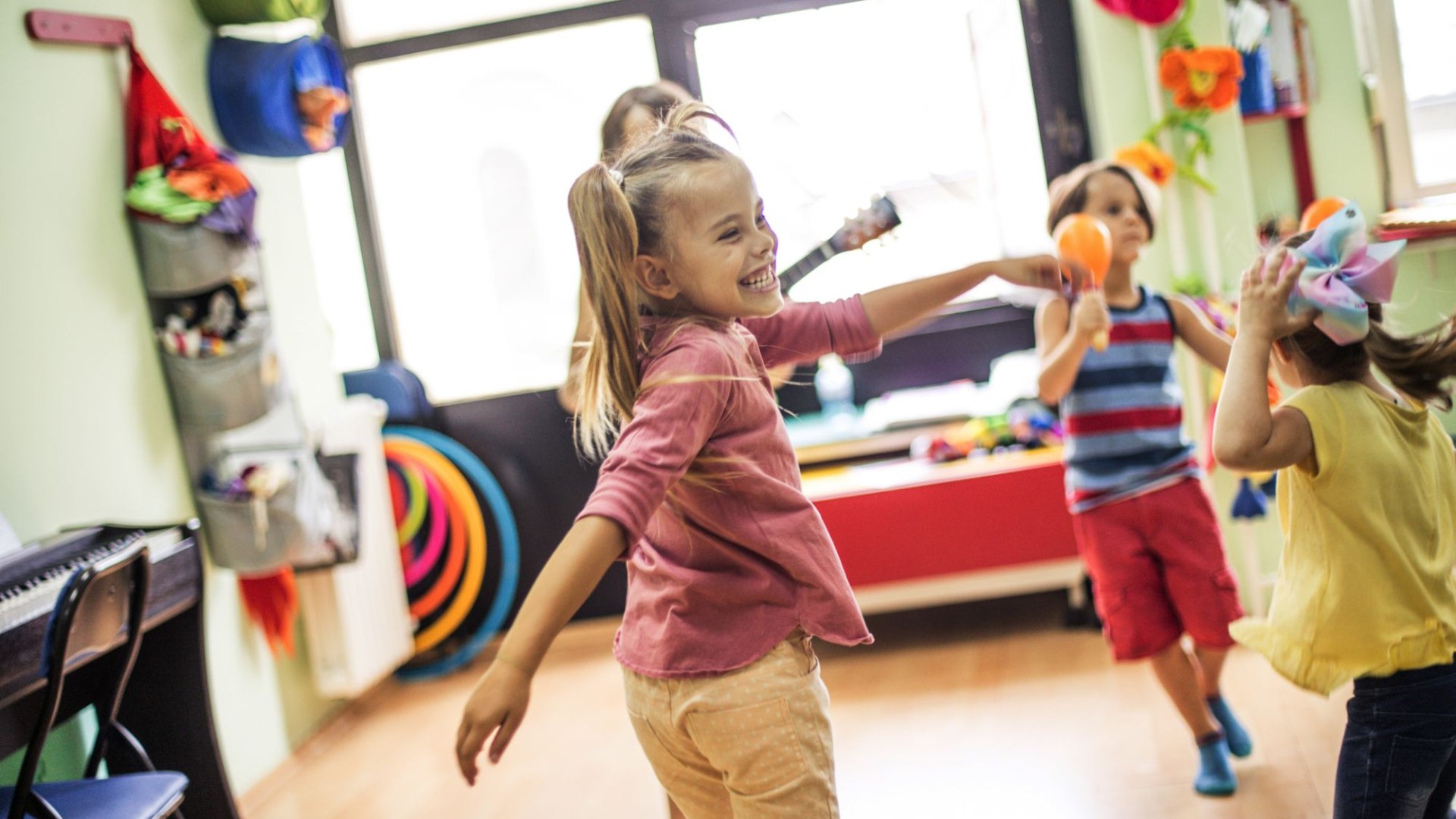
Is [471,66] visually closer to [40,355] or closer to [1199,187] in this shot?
[40,355]

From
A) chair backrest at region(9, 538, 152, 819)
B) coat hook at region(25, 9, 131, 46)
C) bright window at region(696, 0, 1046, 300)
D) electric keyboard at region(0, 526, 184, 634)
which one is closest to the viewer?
chair backrest at region(9, 538, 152, 819)

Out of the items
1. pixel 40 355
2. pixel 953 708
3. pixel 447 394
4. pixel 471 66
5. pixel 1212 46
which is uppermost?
pixel 471 66

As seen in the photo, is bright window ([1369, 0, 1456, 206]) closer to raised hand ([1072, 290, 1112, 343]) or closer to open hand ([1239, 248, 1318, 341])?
raised hand ([1072, 290, 1112, 343])

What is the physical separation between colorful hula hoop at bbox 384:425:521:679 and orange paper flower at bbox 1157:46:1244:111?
2374 mm

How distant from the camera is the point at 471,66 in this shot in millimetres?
4258

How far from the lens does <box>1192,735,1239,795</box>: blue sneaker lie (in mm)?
2449

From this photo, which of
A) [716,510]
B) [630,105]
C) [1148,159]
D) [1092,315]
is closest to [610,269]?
[716,510]

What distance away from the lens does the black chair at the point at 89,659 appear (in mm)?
1878

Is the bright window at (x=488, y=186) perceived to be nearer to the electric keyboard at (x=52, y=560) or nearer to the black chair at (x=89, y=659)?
the electric keyboard at (x=52, y=560)

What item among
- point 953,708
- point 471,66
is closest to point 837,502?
point 953,708

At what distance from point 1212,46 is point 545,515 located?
8.11 ft

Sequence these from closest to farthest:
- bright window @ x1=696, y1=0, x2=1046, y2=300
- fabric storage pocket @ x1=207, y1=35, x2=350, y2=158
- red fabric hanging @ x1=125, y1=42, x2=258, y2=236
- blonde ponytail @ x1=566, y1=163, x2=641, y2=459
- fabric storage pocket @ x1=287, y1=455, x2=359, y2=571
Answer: blonde ponytail @ x1=566, y1=163, x2=641, y2=459 → red fabric hanging @ x1=125, y1=42, x2=258, y2=236 → fabric storage pocket @ x1=287, y1=455, x2=359, y2=571 → fabric storage pocket @ x1=207, y1=35, x2=350, y2=158 → bright window @ x1=696, y1=0, x2=1046, y2=300

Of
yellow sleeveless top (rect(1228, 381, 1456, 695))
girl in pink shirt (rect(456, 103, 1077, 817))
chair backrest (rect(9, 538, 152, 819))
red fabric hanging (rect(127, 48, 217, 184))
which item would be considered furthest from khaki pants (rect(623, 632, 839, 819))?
red fabric hanging (rect(127, 48, 217, 184))

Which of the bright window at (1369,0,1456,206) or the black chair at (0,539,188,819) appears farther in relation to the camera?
the bright window at (1369,0,1456,206)
